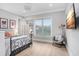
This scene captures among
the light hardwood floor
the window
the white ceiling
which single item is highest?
the white ceiling

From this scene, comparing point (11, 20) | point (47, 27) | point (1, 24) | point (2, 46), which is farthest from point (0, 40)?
point (47, 27)

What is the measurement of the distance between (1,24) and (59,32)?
4.39 metres

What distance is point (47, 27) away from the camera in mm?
7195

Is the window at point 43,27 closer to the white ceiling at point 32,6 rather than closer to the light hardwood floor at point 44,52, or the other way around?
the white ceiling at point 32,6

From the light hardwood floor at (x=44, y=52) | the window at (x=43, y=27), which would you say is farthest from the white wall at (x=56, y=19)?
the light hardwood floor at (x=44, y=52)

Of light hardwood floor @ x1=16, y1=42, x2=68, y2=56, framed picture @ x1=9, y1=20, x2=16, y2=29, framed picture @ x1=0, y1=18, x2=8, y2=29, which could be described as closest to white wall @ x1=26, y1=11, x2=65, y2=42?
light hardwood floor @ x1=16, y1=42, x2=68, y2=56

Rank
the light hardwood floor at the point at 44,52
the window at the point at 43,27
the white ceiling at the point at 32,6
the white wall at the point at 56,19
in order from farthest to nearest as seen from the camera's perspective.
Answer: the window at the point at 43,27
the white wall at the point at 56,19
the white ceiling at the point at 32,6
the light hardwood floor at the point at 44,52

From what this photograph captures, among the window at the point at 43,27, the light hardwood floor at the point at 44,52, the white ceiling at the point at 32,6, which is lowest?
the light hardwood floor at the point at 44,52

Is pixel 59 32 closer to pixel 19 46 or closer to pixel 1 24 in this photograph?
pixel 19 46

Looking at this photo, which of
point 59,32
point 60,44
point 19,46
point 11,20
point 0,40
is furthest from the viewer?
point 11,20

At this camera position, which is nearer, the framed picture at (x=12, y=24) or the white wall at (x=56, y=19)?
the white wall at (x=56, y=19)

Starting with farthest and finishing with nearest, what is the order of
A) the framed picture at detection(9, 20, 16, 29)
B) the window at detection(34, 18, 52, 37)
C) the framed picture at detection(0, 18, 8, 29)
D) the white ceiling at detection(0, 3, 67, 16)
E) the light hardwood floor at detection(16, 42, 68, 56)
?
the window at detection(34, 18, 52, 37) < the framed picture at detection(9, 20, 16, 29) < the framed picture at detection(0, 18, 8, 29) < the white ceiling at detection(0, 3, 67, 16) < the light hardwood floor at detection(16, 42, 68, 56)

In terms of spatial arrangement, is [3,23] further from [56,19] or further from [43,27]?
[56,19]

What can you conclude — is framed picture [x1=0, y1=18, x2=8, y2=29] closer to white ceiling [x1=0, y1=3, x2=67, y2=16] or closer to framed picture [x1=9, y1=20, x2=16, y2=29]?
framed picture [x1=9, y1=20, x2=16, y2=29]
